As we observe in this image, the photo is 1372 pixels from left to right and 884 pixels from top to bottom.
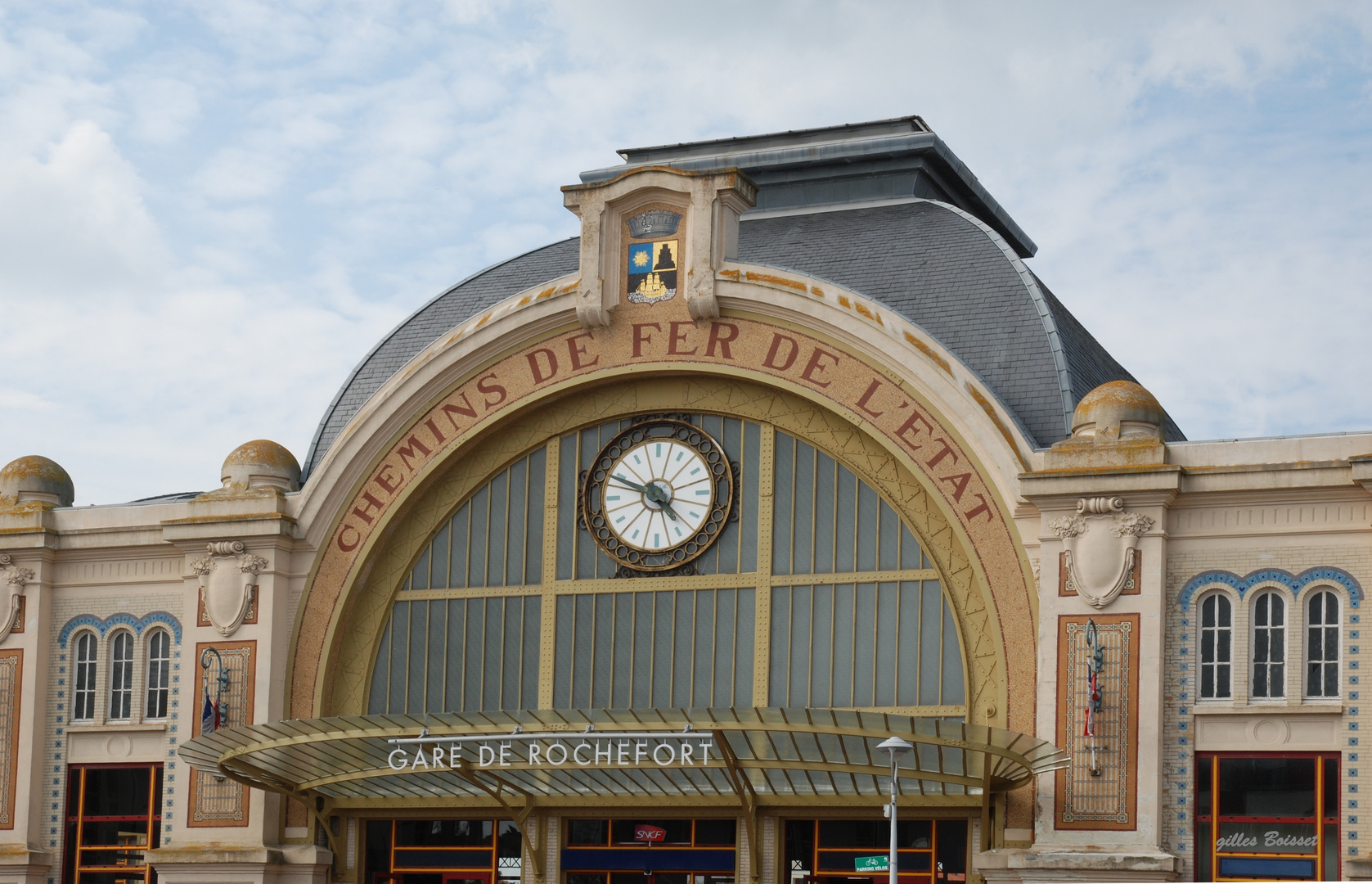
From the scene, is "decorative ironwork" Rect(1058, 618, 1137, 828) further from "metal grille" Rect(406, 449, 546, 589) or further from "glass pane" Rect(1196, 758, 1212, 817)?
"metal grille" Rect(406, 449, 546, 589)

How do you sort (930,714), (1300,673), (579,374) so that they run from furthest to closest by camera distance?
(579,374) → (930,714) → (1300,673)

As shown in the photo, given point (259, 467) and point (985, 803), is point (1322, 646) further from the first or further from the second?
point (259, 467)

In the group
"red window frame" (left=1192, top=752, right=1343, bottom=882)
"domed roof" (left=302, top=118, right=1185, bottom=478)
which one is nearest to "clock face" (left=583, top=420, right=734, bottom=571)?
"domed roof" (left=302, top=118, right=1185, bottom=478)

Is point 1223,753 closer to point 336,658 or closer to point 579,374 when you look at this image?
point 579,374

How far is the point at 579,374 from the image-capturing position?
37156mm

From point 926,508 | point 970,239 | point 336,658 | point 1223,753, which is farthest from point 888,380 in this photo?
point 336,658

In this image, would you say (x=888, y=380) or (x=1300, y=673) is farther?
(x=888, y=380)

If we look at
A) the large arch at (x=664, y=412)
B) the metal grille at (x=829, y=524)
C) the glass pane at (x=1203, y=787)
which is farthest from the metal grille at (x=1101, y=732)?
the metal grille at (x=829, y=524)

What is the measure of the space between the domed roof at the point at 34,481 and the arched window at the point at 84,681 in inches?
116

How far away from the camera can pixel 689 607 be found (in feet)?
118

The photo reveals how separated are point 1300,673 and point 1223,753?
1.69 metres

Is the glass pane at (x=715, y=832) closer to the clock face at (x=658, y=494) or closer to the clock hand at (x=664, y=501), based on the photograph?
the clock face at (x=658, y=494)

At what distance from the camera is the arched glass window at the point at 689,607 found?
A: 3478cm

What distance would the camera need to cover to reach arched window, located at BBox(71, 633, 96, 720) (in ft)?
130
